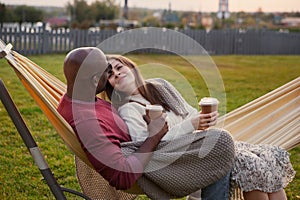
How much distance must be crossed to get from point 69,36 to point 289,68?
466cm

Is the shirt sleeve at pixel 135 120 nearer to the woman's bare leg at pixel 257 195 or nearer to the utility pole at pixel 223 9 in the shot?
the woman's bare leg at pixel 257 195

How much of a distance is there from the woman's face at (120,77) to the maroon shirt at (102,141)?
0.23 meters

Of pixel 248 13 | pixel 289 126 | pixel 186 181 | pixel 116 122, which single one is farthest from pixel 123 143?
pixel 248 13

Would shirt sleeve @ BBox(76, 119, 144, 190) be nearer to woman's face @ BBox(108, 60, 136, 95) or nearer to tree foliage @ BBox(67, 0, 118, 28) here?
woman's face @ BBox(108, 60, 136, 95)

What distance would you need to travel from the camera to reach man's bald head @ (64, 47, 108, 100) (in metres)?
2.09

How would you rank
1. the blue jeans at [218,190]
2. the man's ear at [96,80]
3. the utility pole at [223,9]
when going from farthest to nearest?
the utility pole at [223,9], the blue jeans at [218,190], the man's ear at [96,80]

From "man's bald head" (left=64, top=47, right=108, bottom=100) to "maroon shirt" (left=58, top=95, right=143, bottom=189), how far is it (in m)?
0.07

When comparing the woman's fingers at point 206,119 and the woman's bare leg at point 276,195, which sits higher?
the woman's fingers at point 206,119

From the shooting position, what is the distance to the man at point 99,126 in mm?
2004

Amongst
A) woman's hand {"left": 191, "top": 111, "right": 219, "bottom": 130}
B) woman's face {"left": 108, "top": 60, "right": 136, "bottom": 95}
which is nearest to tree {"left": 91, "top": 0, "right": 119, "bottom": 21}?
woman's face {"left": 108, "top": 60, "right": 136, "bottom": 95}

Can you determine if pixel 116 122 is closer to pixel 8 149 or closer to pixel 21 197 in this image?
pixel 21 197

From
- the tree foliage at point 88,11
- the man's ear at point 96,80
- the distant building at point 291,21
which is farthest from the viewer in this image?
the distant building at point 291,21

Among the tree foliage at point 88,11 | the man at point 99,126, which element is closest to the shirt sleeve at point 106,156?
the man at point 99,126

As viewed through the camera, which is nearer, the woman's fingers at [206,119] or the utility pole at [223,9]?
the woman's fingers at [206,119]
